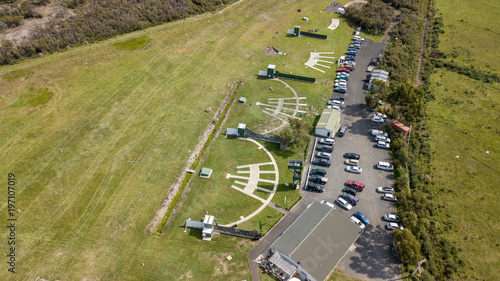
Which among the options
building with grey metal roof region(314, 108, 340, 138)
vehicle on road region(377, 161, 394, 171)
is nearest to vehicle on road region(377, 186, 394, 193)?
vehicle on road region(377, 161, 394, 171)

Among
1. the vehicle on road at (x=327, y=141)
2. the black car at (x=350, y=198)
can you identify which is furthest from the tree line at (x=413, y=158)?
the vehicle on road at (x=327, y=141)

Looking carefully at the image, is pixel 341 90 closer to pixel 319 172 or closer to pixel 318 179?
pixel 319 172

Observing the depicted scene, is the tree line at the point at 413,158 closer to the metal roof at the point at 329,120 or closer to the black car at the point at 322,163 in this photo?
the metal roof at the point at 329,120

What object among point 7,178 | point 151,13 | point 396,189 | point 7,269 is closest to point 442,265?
point 396,189

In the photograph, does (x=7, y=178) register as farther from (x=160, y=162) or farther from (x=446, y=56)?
(x=446, y=56)

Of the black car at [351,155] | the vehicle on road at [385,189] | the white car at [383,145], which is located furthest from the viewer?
the white car at [383,145]

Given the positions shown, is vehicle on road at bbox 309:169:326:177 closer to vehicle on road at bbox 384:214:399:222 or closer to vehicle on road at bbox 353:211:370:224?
vehicle on road at bbox 353:211:370:224
